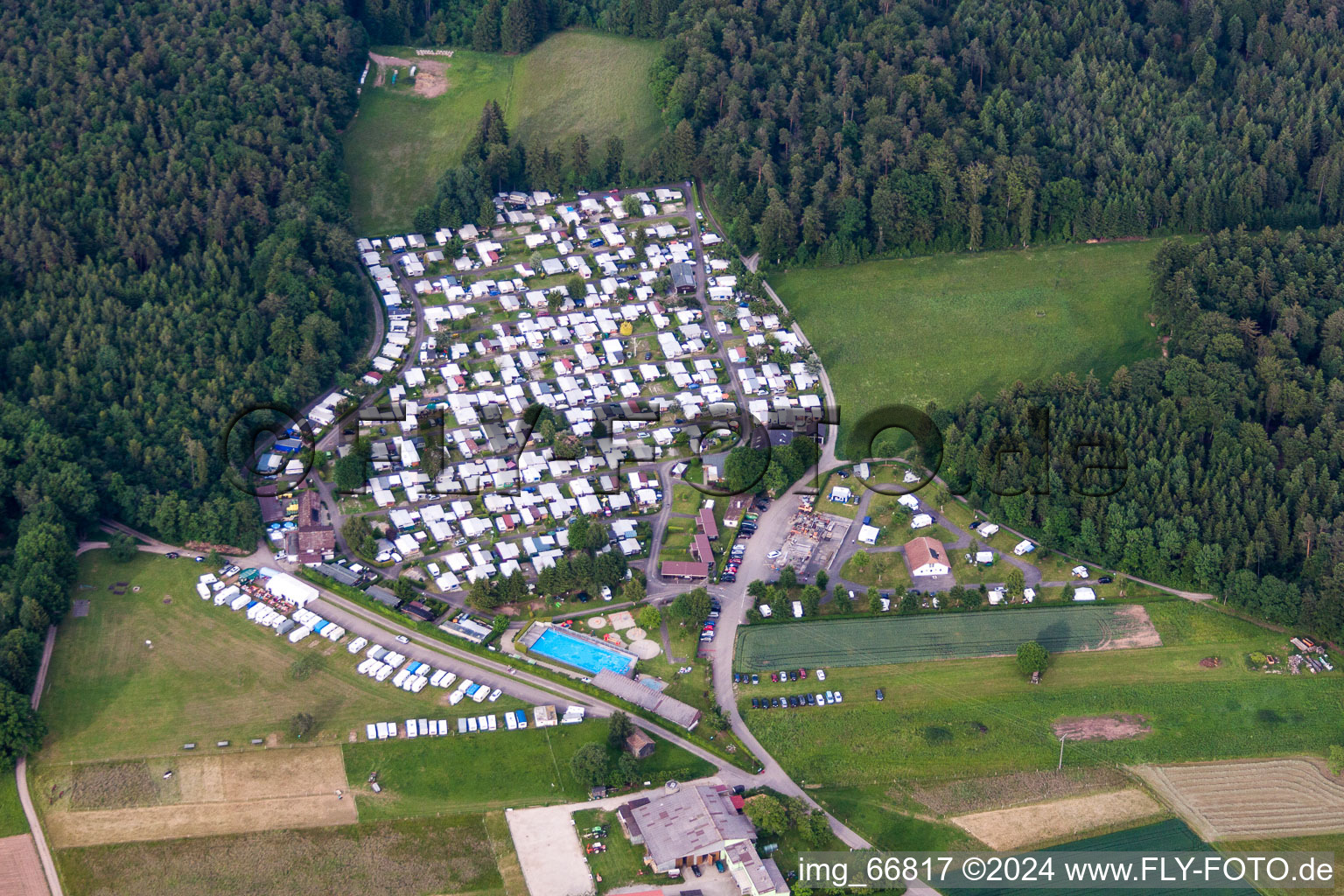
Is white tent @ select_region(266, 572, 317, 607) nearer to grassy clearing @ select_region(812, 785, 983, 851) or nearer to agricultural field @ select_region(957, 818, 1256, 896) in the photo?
grassy clearing @ select_region(812, 785, 983, 851)

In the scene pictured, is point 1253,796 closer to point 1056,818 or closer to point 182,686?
point 1056,818

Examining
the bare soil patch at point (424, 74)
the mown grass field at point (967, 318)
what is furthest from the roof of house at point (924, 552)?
the bare soil patch at point (424, 74)

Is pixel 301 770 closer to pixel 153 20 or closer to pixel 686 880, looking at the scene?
pixel 686 880

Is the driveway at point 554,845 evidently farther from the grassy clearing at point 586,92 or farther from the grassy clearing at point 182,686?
the grassy clearing at point 586,92

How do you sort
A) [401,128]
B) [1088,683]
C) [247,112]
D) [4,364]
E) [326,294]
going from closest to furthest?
1. [1088,683]
2. [4,364]
3. [326,294]
4. [247,112]
5. [401,128]

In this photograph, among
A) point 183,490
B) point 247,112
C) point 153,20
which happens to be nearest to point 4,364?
point 183,490

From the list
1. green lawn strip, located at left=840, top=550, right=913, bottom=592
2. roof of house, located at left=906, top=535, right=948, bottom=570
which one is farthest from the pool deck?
roof of house, located at left=906, top=535, right=948, bottom=570

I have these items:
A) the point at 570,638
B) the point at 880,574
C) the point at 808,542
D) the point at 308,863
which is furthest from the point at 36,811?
the point at 880,574
